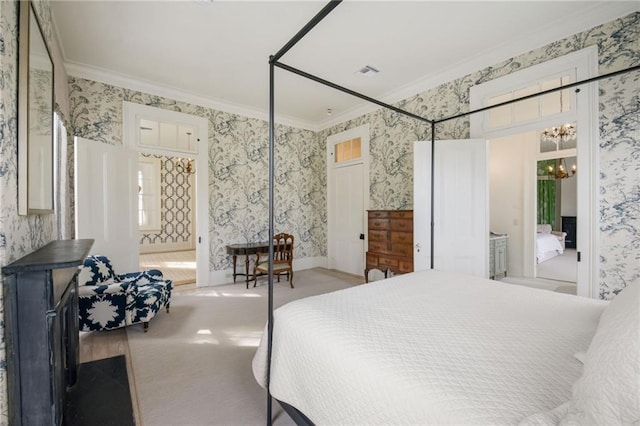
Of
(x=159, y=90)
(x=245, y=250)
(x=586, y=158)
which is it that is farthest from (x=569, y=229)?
(x=159, y=90)

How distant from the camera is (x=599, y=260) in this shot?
246 centimetres

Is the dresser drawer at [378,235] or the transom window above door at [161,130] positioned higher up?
the transom window above door at [161,130]

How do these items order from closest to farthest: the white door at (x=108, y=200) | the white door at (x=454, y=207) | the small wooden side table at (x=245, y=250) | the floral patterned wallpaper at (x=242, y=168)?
the white door at (x=454, y=207) → the white door at (x=108, y=200) → the floral patterned wallpaper at (x=242, y=168) → the small wooden side table at (x=245, y=250)

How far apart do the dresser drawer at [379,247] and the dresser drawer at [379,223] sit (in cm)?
20

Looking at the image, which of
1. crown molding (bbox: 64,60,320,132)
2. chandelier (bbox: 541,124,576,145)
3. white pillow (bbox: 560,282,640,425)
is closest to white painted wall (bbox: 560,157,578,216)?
chandelier (bbox: 541,124,576,145)

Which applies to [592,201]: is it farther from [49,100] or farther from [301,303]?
[49,100]

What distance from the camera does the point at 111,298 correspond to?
8.55ft

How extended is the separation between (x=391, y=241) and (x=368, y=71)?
2.18 meters

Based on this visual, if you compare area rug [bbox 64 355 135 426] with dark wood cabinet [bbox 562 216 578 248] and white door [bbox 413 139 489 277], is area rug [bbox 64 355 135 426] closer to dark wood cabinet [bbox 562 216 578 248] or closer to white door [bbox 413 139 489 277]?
white door [bbox 413 139 489 277]

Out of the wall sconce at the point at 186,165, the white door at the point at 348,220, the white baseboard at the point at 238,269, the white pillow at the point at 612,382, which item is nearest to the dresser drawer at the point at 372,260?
the white door at the point at 348,220

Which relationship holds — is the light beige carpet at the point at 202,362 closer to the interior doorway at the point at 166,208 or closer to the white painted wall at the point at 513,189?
the white painted wall at the point at 513,189

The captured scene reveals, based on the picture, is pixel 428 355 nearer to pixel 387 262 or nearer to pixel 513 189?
pixel 387 262

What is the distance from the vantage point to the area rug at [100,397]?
5.33 ft

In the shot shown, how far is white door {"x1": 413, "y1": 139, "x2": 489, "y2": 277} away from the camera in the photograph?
3.03m
